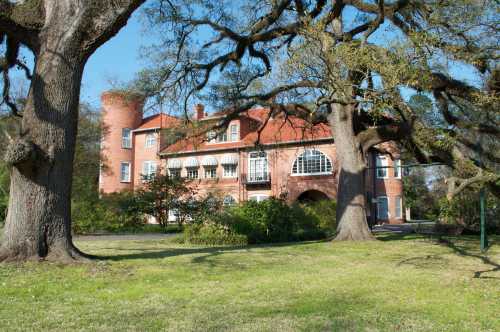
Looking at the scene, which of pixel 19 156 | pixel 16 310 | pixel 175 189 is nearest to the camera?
pixel 16 310

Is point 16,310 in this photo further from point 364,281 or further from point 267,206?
point 267,206

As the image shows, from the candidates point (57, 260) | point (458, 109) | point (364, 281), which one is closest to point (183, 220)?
point (458, 109)

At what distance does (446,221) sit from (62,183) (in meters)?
19.1

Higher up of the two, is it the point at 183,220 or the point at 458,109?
the point at 458,109

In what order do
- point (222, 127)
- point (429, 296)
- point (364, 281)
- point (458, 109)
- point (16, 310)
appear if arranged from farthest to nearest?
point (222, 127) → point (458, 109) → point (364, 281) → point (429, 296) → point (16, 310)

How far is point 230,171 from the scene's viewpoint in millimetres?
41906

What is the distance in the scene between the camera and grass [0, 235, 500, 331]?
17.9 feet

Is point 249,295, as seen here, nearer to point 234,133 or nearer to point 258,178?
point 258,178

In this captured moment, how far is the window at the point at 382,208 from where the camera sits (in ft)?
147

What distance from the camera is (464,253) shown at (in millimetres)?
14000

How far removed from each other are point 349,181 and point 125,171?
3377cm

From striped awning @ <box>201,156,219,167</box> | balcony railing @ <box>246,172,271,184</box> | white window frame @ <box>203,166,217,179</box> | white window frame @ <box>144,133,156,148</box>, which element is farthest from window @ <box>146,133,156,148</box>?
balcony railing @ <box>246,172,271,184</box>

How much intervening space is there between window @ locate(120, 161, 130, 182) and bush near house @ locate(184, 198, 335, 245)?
28392 mm

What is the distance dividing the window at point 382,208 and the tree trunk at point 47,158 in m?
38.1
